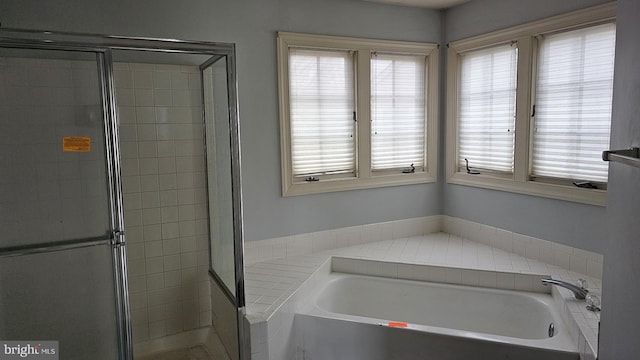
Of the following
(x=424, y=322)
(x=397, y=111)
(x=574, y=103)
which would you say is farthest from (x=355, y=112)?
(x=424, y=322)

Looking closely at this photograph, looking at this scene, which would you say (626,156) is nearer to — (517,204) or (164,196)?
(517,204)

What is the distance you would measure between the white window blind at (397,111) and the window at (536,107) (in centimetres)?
27

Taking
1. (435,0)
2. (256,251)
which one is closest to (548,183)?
(435,0)

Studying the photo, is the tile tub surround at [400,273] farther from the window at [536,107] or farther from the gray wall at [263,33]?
the window at [536,107]

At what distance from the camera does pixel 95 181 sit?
7.68 feet

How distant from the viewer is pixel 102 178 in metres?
2.33

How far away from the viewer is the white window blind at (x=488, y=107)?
330cm

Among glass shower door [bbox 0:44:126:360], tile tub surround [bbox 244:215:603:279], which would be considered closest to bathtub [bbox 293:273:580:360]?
tile tub surround [bbox 244:215:603:279]

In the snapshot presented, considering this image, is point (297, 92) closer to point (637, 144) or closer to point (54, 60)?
point (54, 60)

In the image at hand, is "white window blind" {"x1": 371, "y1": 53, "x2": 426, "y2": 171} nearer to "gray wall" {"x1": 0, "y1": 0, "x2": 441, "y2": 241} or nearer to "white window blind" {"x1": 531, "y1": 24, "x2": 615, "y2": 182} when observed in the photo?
"gray wall" {"x1": 0, "y1": 0, "x2": 441, "y2": 241}

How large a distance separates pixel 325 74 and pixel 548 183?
6.06 feet

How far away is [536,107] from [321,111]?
62.6 inches

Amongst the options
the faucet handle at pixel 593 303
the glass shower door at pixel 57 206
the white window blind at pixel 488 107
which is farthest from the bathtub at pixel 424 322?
the glass shower door at pixel 57 206

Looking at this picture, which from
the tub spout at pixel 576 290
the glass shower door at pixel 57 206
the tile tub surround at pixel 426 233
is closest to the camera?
the glass shower door at pixel 57 206
